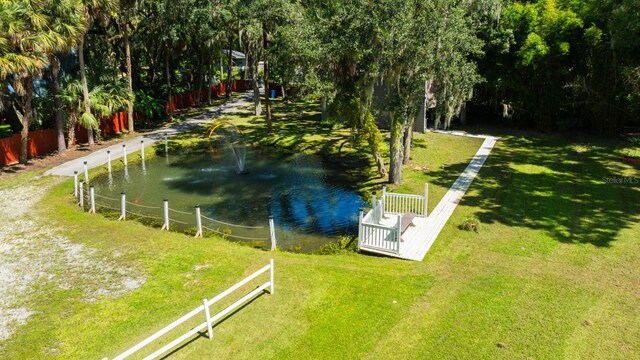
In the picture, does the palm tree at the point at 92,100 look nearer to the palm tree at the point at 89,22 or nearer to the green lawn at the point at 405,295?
the palm tree at the point at 89,22

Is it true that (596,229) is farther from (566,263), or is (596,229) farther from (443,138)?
(443,138)

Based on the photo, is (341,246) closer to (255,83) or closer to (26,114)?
(26,114)

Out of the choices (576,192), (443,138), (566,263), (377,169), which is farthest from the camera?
(443,138)

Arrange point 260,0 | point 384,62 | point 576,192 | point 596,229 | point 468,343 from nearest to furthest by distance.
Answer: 1. point 468,343
2. point 596,229
3. point 384,62
4. point 576,192
5. point 260,0

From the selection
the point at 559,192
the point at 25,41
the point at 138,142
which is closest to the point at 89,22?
the point at 25,41

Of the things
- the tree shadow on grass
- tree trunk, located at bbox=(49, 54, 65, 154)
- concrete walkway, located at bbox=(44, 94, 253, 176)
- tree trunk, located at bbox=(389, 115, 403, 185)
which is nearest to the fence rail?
the tree shadow on grass

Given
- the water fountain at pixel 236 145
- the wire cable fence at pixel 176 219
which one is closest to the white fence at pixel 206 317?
the wire cable fence at pixel 176 219

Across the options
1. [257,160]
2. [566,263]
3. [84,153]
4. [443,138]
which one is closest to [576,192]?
[566,263]
